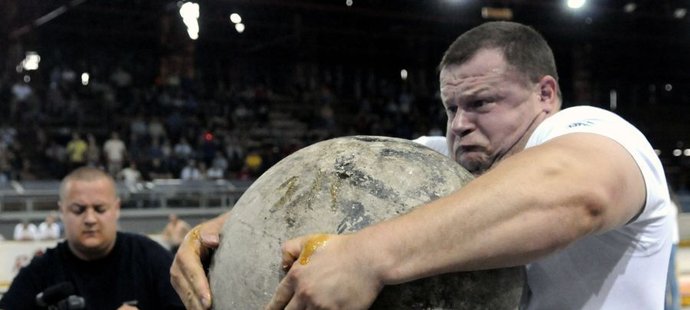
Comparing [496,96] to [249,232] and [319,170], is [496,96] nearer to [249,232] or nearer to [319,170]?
[319,170]

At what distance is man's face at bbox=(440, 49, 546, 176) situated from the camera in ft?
5.85

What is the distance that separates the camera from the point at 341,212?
58.0 inches

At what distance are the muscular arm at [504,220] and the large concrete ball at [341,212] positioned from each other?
0.42ft

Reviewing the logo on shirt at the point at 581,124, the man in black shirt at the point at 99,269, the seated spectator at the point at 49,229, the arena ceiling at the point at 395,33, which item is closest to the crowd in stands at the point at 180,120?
the arena ceiling at the point at 395,33

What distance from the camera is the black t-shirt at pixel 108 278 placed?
15.2ft

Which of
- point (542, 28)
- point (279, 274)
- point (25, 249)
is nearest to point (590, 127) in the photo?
point (279, 274)

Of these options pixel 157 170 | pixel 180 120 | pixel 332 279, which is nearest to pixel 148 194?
pixel 157 170

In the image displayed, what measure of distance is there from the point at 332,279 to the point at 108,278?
375cm

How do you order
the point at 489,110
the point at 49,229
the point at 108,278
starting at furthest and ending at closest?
the point at 49,229, the point at 108,278, the point at 489,110

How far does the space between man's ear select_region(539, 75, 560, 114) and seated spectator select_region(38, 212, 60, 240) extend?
12.6 meters

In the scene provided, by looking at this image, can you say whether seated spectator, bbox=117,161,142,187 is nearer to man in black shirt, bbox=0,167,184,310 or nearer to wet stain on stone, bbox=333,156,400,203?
man in black shirt, bbox=0,167,184,310

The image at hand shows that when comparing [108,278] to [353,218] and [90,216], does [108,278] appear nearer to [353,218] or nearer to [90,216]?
[90,216]

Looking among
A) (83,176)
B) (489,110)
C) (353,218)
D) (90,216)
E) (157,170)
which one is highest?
(489,110)

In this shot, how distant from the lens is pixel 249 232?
5.09 ft
